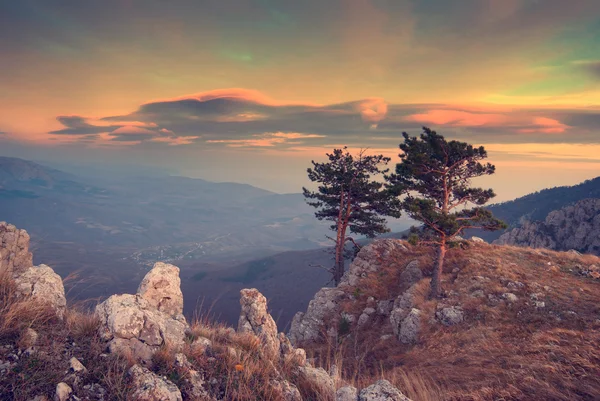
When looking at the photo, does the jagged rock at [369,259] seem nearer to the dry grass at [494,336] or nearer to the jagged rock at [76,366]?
the dry grass at [494,336]

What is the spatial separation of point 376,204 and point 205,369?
84.6 feet

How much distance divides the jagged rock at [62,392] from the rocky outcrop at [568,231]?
78.7 metres

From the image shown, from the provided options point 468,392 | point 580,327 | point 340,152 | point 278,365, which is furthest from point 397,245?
point 278,365

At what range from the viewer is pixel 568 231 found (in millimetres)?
66750

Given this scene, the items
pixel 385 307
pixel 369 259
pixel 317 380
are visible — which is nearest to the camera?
pixel 317 380

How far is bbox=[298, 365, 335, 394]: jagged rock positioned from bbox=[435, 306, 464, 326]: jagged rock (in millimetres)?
13480

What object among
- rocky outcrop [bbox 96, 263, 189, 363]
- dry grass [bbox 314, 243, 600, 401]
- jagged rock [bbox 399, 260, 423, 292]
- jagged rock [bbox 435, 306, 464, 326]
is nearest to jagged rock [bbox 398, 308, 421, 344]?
dry grass [bbox 314, 243, 600, 401]

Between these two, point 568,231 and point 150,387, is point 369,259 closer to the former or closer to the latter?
point 150,387

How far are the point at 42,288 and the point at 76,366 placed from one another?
136 inches

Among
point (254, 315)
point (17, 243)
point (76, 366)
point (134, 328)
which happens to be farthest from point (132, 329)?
point (17, 243)

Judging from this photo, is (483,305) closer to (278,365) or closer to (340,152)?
(278,365)

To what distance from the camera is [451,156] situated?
70.1 ft

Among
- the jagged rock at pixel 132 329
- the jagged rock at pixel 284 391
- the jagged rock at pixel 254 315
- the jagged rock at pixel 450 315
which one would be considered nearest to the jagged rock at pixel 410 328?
the jagged rock at pixel 450 315

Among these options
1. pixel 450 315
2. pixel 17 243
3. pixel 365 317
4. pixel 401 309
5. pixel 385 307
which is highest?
pixel 17 243
